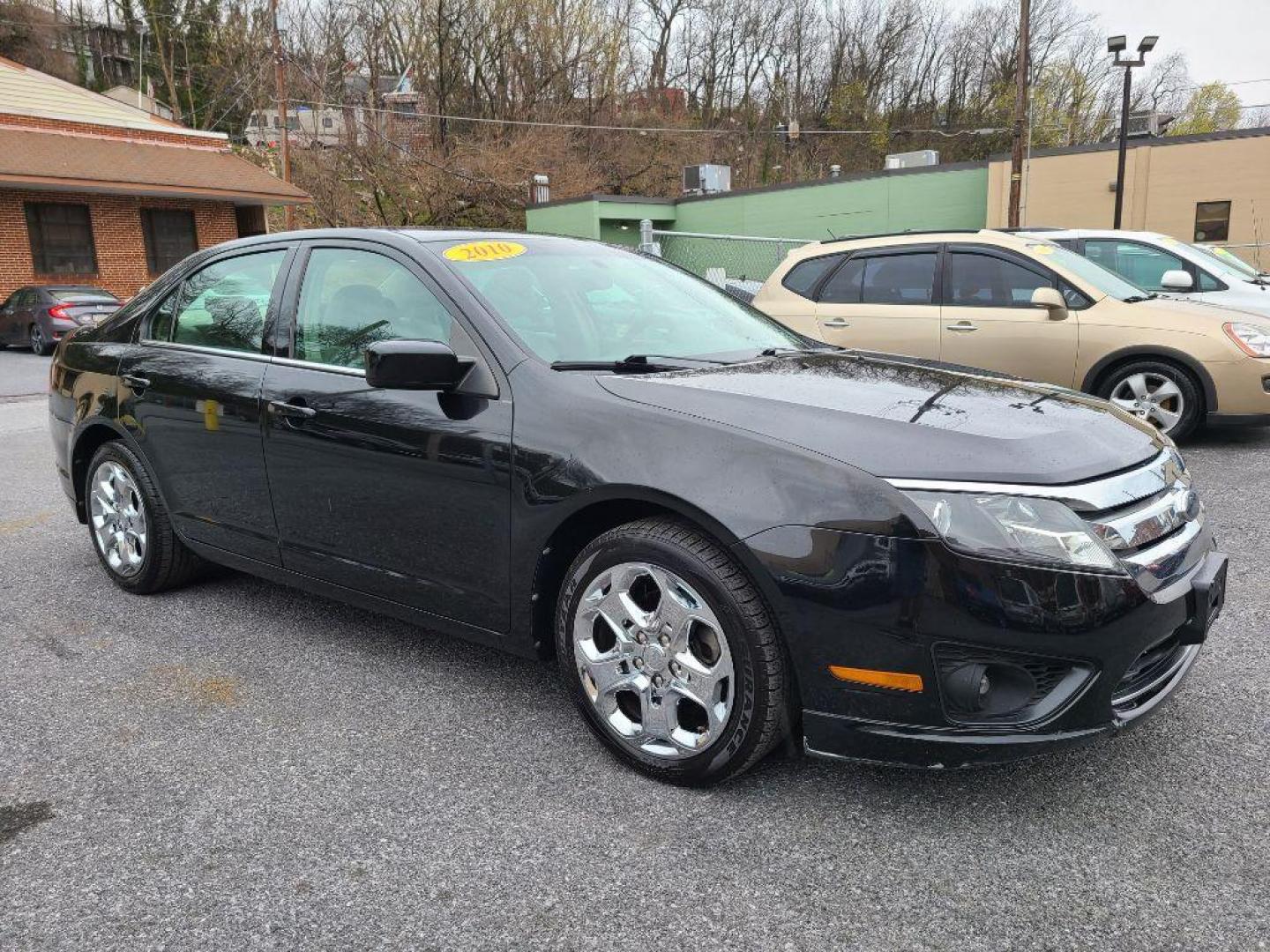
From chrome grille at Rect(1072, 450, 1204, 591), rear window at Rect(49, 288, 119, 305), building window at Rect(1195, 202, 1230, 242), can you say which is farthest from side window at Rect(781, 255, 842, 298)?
building window at Rect(1195, 202, 1230, 242)

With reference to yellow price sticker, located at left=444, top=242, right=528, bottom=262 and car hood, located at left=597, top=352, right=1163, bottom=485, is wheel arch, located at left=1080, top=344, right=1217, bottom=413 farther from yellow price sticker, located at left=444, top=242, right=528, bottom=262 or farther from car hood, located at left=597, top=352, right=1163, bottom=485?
yellow price sticker, located at left=444, top=242, right=528, bottom=262

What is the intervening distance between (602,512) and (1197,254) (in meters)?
8.42

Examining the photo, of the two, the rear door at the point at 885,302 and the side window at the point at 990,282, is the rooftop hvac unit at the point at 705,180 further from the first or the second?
the side window at the point at 990,282

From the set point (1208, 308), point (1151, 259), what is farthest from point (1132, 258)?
point (1208, 308)

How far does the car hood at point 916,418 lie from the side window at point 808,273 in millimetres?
5100

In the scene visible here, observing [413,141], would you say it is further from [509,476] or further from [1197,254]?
[509,476]

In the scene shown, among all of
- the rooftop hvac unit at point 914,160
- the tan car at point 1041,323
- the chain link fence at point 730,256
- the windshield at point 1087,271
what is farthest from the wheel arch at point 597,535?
the rooftop hvac unit at point 914,160

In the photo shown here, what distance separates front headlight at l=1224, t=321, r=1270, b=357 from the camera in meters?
6.69

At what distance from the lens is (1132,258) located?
8.96 m

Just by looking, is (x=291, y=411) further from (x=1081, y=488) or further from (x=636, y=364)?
(x=1081, y=488)

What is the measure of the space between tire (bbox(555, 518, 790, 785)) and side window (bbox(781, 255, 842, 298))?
231 inches

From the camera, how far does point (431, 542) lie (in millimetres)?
3053

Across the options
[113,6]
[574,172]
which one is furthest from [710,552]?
[113,6]

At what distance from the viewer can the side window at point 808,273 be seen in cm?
808
